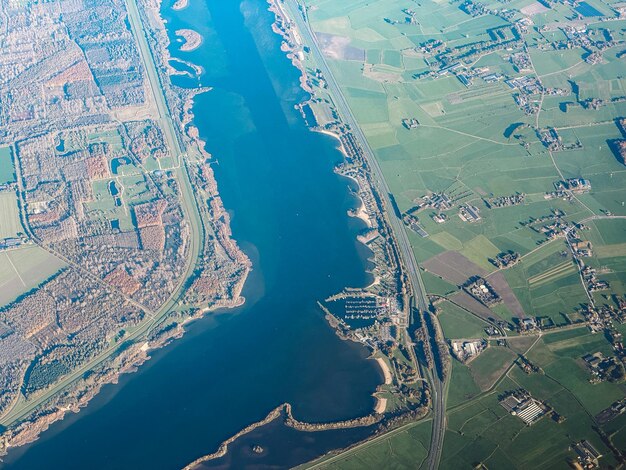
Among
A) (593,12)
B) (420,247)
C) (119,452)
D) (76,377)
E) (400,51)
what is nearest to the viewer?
(119,452)

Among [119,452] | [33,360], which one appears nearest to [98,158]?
[33,360]

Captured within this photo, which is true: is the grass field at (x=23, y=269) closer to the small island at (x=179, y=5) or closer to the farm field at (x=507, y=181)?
the farm field at (x=507, y=181)

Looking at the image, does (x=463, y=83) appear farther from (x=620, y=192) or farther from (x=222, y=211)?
(x=222, y=211)

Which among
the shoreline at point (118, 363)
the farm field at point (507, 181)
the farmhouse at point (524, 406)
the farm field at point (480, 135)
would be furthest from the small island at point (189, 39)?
the farmhouse at point (524, 406)

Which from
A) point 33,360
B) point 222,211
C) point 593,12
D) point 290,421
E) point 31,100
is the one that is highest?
point 31,100

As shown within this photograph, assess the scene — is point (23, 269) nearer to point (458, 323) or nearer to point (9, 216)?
point (9, 216)

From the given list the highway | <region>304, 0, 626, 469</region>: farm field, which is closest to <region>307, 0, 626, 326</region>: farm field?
<region>304, 0, 626, 469</region>: farm field

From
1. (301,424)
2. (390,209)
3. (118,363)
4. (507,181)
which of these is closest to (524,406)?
(301,424)
